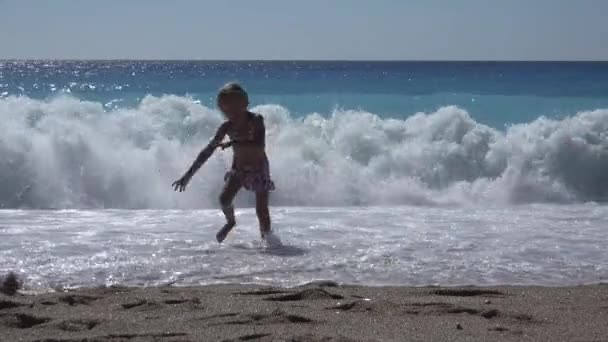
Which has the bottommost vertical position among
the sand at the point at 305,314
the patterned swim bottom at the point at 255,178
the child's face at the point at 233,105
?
the sand at the point at 305,314

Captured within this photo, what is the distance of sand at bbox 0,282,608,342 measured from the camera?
392 cm

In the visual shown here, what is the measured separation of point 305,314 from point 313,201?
592 cm

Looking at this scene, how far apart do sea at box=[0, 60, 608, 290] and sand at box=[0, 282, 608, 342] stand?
2.05 feet

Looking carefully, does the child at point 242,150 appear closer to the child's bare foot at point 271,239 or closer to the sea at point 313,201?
Answer: the child's bare foot at point 271,239

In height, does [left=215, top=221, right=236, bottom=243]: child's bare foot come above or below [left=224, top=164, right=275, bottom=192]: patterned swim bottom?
below

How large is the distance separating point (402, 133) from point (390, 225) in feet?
20.4

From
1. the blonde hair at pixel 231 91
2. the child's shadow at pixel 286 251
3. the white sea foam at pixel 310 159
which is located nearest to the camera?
the child's shadow at pixel 286 251

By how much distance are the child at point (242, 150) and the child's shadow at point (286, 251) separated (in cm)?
19

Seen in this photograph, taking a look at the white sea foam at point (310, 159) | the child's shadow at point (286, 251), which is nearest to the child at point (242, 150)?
the child's shadow at point (286, 251)

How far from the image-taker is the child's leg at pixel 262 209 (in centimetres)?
694

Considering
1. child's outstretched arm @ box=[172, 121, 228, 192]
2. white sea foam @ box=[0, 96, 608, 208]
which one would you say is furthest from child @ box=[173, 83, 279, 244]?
white sea foam @ box=[0, 96, 608, 208]

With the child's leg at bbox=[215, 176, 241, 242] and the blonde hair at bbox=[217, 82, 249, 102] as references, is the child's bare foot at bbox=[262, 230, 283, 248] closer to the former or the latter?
the child's leg at bbox=[215, 176, 241, 242]

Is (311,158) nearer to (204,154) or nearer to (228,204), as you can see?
(228,204)

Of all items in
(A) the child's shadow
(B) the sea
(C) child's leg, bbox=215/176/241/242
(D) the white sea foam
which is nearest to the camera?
(B) the sea
